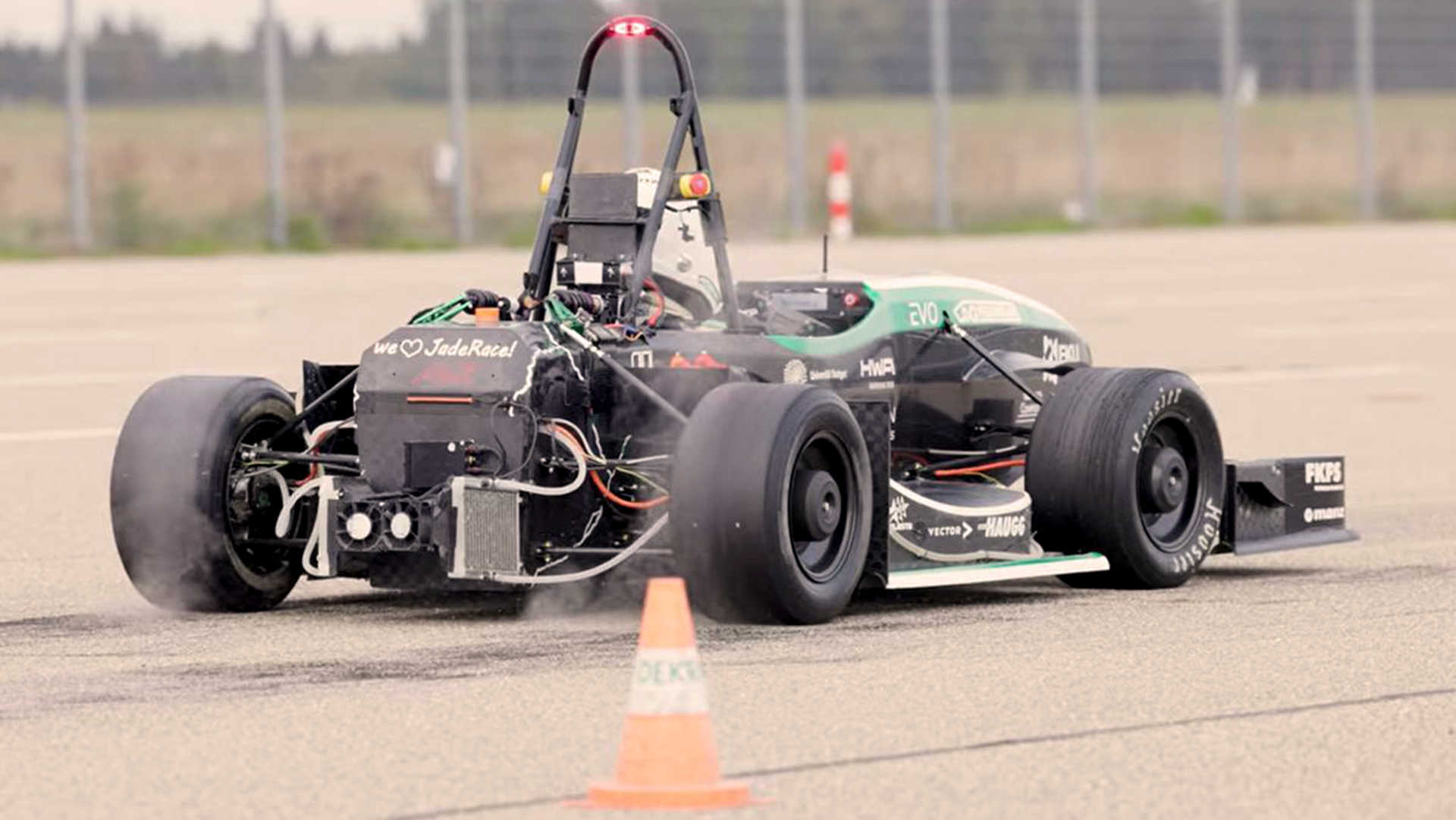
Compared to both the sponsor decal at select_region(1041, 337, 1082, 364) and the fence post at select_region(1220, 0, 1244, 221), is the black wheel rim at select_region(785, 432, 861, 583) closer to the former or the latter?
the sponsor decal at select_region(1041, 337, 1082, 364)

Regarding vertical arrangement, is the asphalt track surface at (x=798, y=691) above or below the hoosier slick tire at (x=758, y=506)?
below

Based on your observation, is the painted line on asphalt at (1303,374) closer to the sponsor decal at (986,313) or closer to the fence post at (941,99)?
the sponsor decal at (986,313)

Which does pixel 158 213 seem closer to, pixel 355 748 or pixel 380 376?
pixel 380 376

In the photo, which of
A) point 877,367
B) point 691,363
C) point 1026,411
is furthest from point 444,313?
point 1026,411

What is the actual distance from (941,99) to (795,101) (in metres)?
2.04

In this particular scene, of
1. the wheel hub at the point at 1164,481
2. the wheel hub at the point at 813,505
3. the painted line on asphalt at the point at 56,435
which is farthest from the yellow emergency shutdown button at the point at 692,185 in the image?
the painted line on asphalt at the point at 56,435

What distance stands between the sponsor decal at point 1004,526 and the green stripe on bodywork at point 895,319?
80 centimetres

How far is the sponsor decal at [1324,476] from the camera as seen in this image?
11.3m

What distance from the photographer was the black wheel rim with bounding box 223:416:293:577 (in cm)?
991

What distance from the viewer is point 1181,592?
10.4 metres

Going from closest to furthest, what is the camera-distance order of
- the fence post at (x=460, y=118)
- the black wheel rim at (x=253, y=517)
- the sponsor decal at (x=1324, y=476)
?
the black wheel rim at (x=253, y=517)
the sponsor decal at (x=1324, y=476)
the fence post at (x=460, y=118)

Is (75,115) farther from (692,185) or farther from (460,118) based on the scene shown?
(692,185)

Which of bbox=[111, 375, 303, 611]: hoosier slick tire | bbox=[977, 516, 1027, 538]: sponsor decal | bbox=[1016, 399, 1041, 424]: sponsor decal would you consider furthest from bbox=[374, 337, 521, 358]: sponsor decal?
bbox=[1016, 399, 1041, 424]: sponsor decal

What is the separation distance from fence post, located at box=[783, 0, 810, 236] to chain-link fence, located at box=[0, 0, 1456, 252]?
3 centimetres
